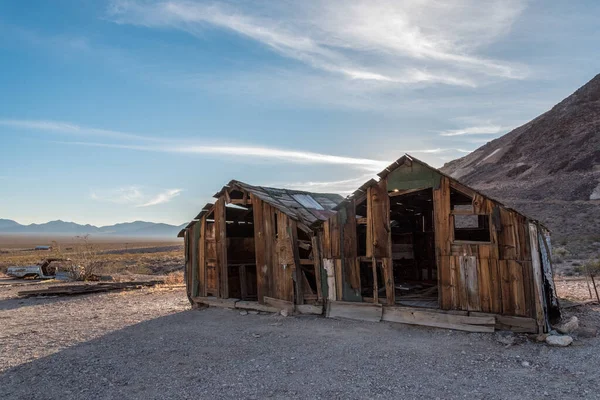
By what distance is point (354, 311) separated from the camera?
13195 mm

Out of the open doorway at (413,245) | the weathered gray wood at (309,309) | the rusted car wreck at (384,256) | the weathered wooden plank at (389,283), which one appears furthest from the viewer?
the open doorway at (413,245)

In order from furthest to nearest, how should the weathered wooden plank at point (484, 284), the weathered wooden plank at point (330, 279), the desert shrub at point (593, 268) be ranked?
the desert shrub at point (593, 268) < the weathered wooden plank at point (330, 279) < the weathered wooden plank at point (484, 284)

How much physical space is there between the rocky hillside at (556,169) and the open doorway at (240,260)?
2000 cm

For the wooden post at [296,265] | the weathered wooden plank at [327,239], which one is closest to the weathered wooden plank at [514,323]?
the weathered wooden plank at [327,239]

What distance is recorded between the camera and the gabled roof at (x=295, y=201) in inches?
580

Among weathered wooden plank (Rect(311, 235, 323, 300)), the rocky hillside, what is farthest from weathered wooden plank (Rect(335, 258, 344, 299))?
the rocky hillside

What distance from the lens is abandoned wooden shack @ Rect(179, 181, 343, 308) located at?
14312 millimetres

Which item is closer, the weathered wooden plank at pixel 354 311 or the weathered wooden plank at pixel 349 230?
the weathered wooden plank at pixel 354 311

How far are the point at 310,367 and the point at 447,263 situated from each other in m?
4.62

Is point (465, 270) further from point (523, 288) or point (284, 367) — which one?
point (284, 367)

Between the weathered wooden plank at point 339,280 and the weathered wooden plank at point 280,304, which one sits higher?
the weathered wooden plank at point 339,280

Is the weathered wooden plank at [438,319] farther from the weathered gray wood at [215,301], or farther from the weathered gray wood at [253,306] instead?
the weathered gray wood at [215,301]

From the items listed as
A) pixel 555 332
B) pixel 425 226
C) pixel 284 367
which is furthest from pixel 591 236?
pixel 284 367

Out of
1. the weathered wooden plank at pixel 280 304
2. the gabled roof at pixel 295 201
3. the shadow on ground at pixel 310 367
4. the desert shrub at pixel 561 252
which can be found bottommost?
the shadow on ground at pixel 310 367
